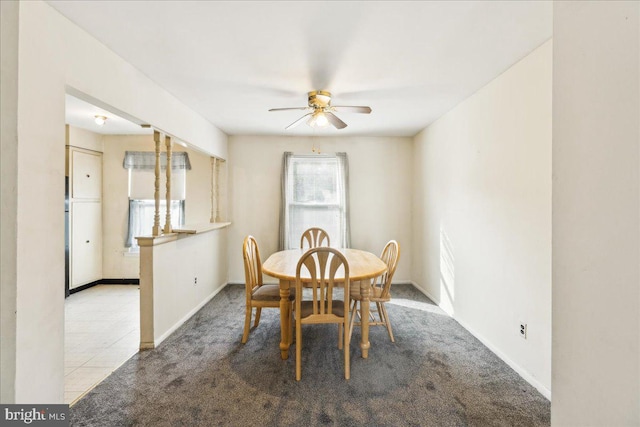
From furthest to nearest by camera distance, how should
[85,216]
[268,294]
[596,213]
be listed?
[85,216] → [268,294] → [596,213]

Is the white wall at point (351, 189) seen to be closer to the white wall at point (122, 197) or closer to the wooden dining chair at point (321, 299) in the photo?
the white wall at point (122, 197)

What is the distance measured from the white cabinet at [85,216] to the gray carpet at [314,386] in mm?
2522

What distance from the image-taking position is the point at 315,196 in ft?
15.4

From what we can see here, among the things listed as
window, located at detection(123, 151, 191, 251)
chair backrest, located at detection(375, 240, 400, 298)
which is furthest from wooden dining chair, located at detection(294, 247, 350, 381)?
window, located at detection(123, 151, 191, 251)

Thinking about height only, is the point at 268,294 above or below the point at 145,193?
below

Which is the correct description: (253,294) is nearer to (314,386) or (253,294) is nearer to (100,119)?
(314,386)

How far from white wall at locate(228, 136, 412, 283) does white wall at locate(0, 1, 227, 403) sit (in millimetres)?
2768

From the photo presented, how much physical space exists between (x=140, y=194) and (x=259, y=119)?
2448 millimetres

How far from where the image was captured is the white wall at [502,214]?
6.54 ft

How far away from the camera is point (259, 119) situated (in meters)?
3.71

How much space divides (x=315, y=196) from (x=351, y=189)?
593 millimetres

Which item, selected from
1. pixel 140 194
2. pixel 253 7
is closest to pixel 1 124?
pixel 253 7

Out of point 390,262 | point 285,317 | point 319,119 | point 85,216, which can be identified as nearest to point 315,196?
point 319,119

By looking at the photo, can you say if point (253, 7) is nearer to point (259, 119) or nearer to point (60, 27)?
point (60, 27)
